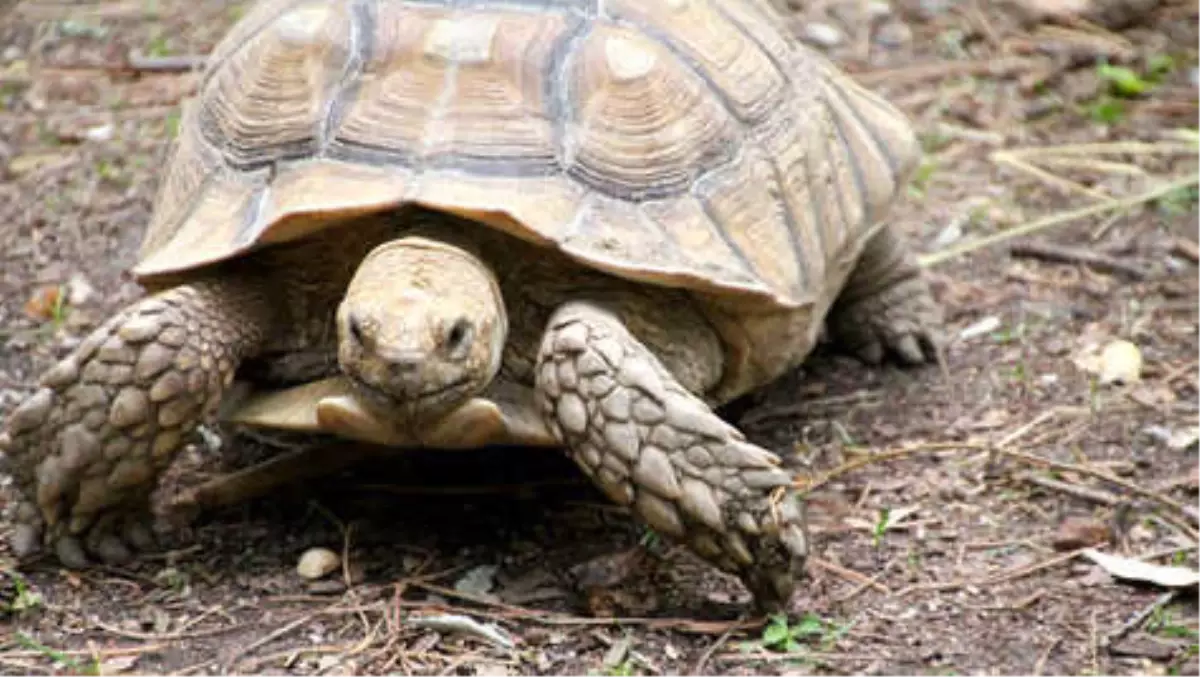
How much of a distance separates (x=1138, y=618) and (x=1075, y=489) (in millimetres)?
624

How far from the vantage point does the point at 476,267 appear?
3.57m

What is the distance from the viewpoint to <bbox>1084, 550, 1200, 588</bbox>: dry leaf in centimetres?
346

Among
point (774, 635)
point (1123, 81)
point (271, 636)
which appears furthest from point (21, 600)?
point (1123, 81)

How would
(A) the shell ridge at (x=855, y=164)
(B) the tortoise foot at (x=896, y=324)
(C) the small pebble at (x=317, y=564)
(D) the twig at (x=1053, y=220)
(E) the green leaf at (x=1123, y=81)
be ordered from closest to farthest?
(C) the small pebble at (x=317, y=564), (A) the shell ridge at (x=855, y=164), (B) the tortoise foot at (x=896, y=324), (D) the twig at (x=1053, y=220), (E) the green leaf at (x=1123, y=81)

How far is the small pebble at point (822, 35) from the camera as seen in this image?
274 inches

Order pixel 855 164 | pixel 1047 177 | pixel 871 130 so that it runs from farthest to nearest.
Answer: pixel 1047 177 → pixel 871 130 → pixel 855 164

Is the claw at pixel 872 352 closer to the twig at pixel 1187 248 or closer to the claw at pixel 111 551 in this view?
the twig at pixel 1187 248

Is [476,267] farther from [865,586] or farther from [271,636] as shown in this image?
[865,586]

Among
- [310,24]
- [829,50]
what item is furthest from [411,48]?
[829,50]

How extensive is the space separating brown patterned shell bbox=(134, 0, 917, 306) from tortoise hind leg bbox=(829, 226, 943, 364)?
66 centimetres

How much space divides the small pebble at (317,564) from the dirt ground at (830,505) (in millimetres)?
26

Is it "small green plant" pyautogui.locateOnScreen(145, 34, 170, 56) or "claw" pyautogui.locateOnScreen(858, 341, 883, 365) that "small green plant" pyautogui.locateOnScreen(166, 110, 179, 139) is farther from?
"claw" pyautogui.locateOnScreen(858, 341, 883, 365)

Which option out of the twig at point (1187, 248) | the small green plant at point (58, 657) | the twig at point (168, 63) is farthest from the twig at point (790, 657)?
the twig at point (168, 63)

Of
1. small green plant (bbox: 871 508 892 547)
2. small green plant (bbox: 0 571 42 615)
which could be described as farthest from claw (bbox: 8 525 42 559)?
small green plant (bbox: 871 508 892 547)
